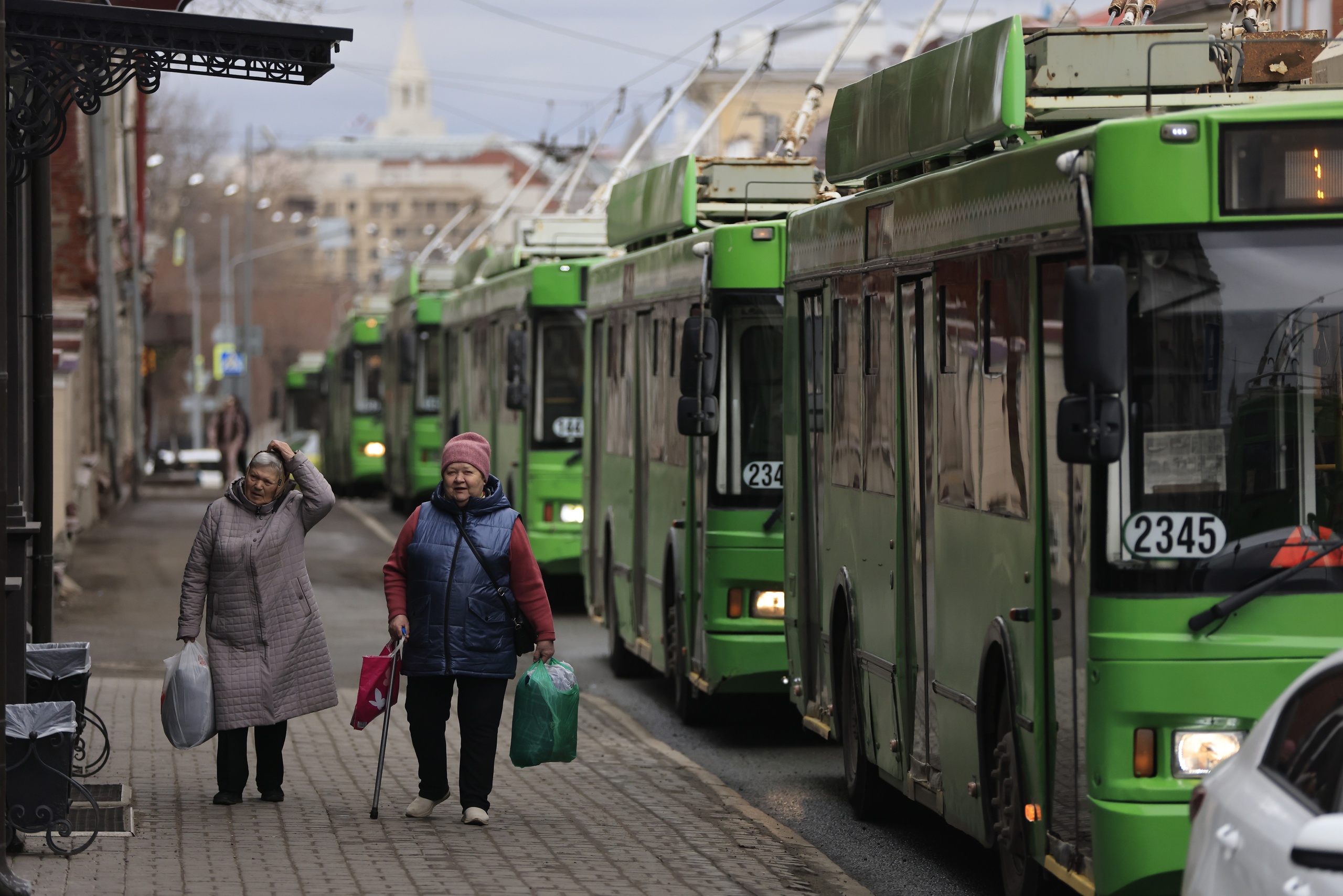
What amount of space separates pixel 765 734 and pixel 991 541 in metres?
5.48

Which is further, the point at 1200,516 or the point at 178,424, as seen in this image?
the point at 178,424

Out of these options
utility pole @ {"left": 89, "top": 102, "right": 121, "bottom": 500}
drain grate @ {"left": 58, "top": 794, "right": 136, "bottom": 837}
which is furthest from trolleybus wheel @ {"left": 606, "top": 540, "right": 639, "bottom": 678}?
utility pole @ {"left": 89, "top": 102, "right": 121, "bottom": 500}

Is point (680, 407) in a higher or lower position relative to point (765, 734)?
higher

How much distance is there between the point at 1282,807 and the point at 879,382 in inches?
186

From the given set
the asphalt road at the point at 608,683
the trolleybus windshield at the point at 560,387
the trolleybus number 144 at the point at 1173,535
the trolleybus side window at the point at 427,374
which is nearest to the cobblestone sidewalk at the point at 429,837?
the asphalt road at the point at 608,683

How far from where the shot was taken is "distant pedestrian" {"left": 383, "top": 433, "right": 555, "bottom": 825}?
8.96 meters

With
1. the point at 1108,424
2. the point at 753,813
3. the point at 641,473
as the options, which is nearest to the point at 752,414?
the point at 641,473

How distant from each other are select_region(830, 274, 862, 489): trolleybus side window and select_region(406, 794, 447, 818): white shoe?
7.15 ft

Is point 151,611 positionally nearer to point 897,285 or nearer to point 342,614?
point 342,614

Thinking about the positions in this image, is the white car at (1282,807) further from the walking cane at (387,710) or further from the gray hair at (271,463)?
the gray hair at (271,463)

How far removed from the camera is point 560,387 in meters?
19.5

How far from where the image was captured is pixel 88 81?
925 centimetres

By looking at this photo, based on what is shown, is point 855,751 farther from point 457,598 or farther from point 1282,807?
point 1282,807

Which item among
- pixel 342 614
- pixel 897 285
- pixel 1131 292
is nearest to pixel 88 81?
pixel 897 285
